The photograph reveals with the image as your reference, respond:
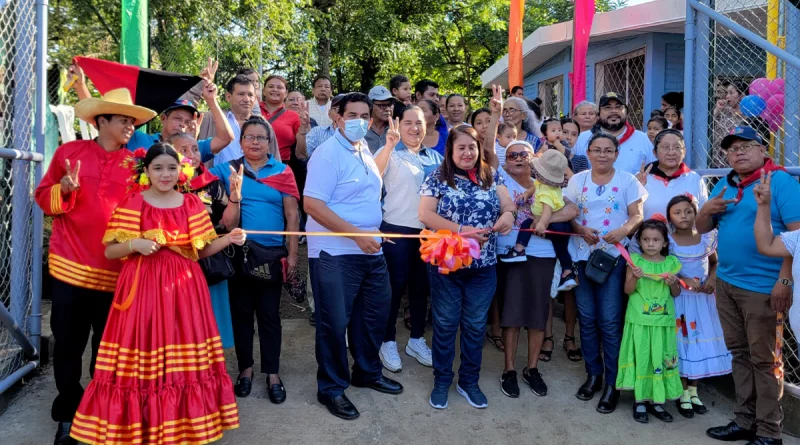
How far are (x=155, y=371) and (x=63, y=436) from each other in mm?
800

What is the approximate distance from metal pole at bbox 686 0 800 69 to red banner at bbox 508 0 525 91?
468 centimetres

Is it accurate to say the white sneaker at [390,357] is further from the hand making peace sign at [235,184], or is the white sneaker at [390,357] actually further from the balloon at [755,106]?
the balloon at [755,106]

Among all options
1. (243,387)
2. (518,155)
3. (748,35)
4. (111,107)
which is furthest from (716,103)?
(111,107)

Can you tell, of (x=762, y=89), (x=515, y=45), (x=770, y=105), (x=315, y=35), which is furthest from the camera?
(x=315, y=35)

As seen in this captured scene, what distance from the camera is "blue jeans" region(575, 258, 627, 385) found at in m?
4.64

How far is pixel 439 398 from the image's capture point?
451 cm

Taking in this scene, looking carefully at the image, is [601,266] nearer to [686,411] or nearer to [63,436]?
[686,411]

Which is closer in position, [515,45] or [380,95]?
[380,95]

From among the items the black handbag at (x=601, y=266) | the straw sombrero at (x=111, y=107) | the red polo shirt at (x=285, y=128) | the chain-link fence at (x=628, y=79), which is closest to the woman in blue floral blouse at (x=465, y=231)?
the black handbag at (x=601, y=266)

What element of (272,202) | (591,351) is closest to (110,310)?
(272,202)

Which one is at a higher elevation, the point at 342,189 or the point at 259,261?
the point at 342,189

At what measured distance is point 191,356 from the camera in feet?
11.8

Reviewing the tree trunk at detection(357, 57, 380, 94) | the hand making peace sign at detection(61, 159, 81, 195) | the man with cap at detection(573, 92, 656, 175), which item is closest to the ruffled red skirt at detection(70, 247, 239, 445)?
the hand making peace sign at detection(61, 159, 81, 195)

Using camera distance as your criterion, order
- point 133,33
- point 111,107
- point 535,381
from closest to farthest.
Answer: point 111,107, point 535,381, point 133,33
